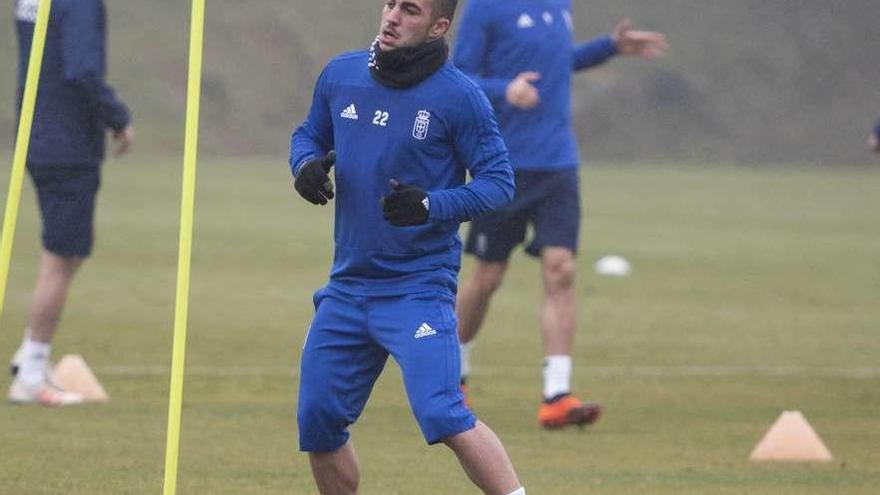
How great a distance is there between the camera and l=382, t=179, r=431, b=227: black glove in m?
7.04

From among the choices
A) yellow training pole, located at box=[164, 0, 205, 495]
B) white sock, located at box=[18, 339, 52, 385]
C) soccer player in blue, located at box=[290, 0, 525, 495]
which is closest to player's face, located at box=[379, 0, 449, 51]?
soccer player in blue, located at box=[290, 0, 525, 495]

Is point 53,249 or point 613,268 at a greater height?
point 53,249

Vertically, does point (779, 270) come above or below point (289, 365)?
below

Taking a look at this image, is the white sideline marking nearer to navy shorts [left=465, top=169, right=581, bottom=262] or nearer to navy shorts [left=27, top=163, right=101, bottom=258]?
navy shorts [left=27, top=163, right=101, bottom=258]

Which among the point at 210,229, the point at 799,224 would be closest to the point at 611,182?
the point at 799,224

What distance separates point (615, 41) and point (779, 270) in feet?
37.0

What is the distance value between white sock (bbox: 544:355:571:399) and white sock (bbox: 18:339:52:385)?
8.82 ft

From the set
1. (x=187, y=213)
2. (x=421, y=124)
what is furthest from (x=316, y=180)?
(x=187, y=213)

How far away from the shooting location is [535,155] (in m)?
11.8

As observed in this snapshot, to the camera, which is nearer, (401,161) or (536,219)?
(401,161)

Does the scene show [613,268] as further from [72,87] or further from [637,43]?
[72,87]

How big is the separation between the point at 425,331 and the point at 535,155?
15.2 feet

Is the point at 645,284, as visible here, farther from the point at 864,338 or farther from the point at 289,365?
the point at 289,365

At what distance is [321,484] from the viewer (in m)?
7.56
